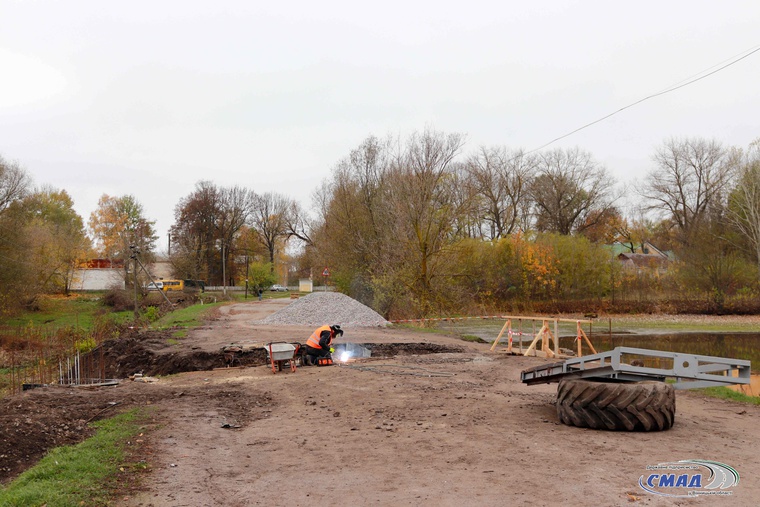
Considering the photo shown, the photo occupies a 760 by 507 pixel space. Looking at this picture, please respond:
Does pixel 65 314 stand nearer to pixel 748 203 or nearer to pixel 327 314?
pixel 327 314

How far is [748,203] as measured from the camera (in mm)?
48031

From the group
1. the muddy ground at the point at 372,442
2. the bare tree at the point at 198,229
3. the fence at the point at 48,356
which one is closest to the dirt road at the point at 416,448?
the muddy ground at the point at 372,442

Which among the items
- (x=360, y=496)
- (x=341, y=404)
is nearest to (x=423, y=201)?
(x=341, y=404)

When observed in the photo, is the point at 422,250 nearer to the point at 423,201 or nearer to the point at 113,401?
the point at 423,201

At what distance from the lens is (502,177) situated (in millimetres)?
61375

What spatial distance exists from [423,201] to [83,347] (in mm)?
18338

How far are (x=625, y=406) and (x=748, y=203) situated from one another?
4700 centimetres

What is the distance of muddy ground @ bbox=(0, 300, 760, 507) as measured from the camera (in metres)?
6.43

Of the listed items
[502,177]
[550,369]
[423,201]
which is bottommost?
[550,369]

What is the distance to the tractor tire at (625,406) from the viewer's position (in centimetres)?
887

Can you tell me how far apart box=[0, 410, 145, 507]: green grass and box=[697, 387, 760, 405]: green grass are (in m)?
11.5

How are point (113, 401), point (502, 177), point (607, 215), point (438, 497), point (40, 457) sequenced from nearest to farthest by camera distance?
point (438, 497) → point (40, 457) → point (113, 401) → point (502, 177) → point (607, 215)

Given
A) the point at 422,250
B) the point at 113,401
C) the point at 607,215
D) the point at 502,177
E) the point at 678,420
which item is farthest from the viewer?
the point at 607,215

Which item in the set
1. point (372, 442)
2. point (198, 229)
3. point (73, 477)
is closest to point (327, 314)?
point (372, 442)
